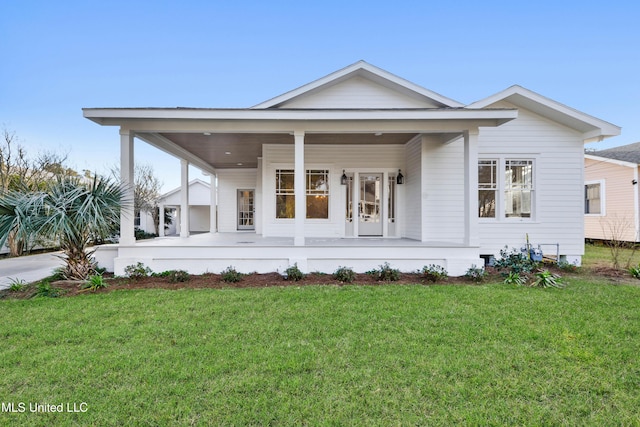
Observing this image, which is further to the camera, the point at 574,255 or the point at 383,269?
the point at 574,255

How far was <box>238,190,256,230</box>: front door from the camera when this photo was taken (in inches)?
533

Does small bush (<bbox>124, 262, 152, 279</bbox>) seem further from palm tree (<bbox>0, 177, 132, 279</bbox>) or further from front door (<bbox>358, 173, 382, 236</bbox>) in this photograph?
front door (<bbox>358, 173, 382, 236</bbox>)

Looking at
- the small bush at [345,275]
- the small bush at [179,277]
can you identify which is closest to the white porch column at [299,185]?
the small bush at [345,275]

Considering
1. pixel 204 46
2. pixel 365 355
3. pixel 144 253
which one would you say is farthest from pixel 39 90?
pixel 365 355

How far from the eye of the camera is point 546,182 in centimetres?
825

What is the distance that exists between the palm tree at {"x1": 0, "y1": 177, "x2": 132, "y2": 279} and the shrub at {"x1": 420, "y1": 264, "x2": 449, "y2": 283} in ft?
20.2

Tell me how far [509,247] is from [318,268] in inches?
211

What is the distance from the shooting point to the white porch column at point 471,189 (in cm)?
668

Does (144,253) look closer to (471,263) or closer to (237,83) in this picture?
(471,263)

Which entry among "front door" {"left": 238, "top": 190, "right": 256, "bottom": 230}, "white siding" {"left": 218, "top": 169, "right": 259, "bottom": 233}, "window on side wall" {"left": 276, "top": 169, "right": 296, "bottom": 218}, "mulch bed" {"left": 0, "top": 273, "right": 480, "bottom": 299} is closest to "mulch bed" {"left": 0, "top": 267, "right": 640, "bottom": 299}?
"mulch bed" {"left": 0, "top": 273, "right": 480, "bottom": 299}

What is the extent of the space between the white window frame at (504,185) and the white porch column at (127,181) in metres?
8.51

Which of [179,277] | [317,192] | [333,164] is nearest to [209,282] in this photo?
[179,277]

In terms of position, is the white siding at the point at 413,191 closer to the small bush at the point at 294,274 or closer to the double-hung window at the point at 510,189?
the double-hung window at the point at 510,189

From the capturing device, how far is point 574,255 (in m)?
8.23
